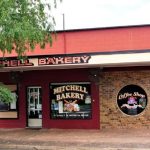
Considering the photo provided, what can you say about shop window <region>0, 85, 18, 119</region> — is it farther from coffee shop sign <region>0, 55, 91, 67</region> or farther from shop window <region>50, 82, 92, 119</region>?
coffee shop sign <region>0, 55, 91, 67</region>

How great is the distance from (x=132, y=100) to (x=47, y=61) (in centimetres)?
452

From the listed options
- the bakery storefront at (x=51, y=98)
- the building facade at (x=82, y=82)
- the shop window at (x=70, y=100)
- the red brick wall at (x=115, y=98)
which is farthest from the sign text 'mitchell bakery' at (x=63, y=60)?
the shop window at (x=70, y=100)

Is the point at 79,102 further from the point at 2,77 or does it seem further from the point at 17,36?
the point at 17,36

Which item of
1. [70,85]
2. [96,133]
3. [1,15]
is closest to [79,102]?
[70,85]

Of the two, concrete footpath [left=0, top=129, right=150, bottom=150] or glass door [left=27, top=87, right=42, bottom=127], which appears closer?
concrete footpath [left=0, top=129, right=150, bottom=150]

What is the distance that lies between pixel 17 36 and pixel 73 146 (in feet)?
15.1

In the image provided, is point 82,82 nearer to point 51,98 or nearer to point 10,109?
point 51,98

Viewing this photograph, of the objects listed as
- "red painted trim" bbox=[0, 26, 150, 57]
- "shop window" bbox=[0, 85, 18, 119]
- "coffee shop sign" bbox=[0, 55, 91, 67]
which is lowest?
"shop window" bbox=[0, 85, 18, 119]

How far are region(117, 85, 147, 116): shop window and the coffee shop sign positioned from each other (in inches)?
123

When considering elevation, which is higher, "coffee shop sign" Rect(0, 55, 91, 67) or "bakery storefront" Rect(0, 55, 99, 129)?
"coffee shop sign" Rect(0, 55, 91, 67)

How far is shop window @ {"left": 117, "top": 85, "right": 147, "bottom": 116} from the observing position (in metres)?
21.1

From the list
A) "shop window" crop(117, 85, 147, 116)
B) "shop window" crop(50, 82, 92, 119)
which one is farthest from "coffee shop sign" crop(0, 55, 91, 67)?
"shop window" crop(117, 85, 147, 116)

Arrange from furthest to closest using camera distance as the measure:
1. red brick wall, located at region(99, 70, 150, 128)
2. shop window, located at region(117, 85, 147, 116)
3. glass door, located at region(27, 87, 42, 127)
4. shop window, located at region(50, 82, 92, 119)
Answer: glass door, located at region(27, 87, 42, 127)
shop window, located at region(50, 82, 92, 119)
shop window, located at region(117, 85, 147, 116)
red brick wall, located at region(99, 70, 150, 128)

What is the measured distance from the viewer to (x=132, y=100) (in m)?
21.3
